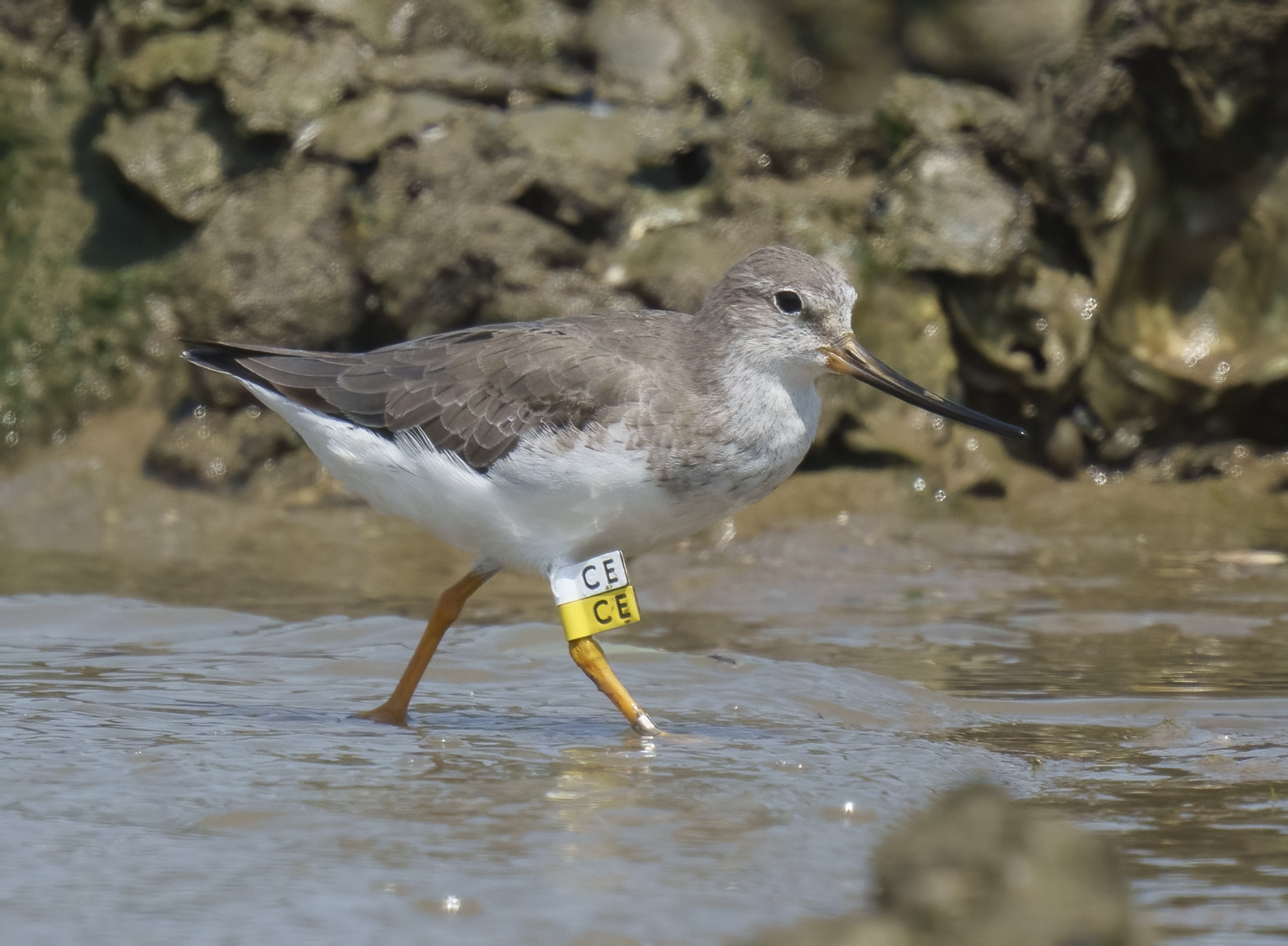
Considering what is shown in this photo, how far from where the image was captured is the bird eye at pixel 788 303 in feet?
20.4

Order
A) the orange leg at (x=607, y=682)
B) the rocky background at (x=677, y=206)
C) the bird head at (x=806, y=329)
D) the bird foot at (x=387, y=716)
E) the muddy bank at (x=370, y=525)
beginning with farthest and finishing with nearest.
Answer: the rocky background at (x=677, y=206)
the muddy bank at (x=370, y=525)
the bird foot at (x=387, y=716)
the bird head at (x=806, y=329)
the orange leg at (x=607, y=682)

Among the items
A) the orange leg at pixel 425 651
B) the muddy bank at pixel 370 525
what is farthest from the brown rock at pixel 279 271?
the orange leg at pixel 425 651

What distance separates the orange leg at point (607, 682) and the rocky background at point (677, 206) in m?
4.37

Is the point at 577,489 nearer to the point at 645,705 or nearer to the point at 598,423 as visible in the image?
the point at 598,423

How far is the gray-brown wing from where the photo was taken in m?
6.12

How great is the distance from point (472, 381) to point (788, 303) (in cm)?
136

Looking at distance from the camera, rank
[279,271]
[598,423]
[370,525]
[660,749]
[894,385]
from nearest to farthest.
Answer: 1. [660,749]
2. [598,423]
3. [894,385]
4. [370,525]
5. [279,271]

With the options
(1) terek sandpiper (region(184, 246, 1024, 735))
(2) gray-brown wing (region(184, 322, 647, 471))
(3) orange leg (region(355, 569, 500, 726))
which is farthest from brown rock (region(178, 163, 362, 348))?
(3) orange leg (region(355, 569, 500, 726))

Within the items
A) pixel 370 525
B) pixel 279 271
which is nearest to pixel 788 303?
pixel 370 525

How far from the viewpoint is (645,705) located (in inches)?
263

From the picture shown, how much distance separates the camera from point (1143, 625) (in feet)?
25.7

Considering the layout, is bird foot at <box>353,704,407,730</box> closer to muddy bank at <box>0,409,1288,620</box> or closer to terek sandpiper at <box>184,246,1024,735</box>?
terek sandpiper at <box>184,246,1024,735</box>

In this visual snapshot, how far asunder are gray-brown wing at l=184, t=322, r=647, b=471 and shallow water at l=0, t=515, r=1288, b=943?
123 centimetres

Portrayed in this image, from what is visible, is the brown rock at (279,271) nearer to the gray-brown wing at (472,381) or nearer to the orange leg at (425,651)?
the gray-brown wing at (472,381)
